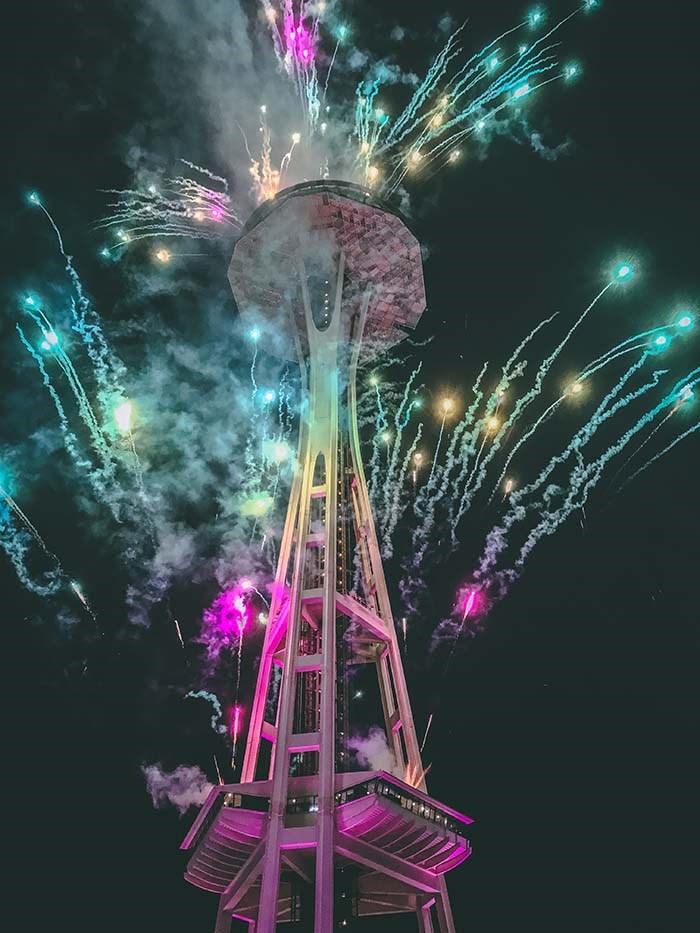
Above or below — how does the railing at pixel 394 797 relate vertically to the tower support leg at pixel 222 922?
above

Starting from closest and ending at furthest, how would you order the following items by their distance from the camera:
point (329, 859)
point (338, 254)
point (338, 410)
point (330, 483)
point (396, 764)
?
point (329, 859)
point (396, 764)
point (330, 483)
point (338, 410)
point (338, 254)

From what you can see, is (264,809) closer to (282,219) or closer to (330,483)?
(330,483)

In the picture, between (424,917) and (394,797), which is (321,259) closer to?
(394,797)

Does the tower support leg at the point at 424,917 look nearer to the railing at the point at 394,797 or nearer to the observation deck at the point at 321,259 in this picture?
the railing at the point at 394,797

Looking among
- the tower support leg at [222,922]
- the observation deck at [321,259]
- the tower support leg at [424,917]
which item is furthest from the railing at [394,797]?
the observation deck at [321,259]

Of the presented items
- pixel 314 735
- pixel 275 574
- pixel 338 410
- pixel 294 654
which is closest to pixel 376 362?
pixel 338 410

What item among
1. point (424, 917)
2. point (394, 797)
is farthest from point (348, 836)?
point (424, 917)
